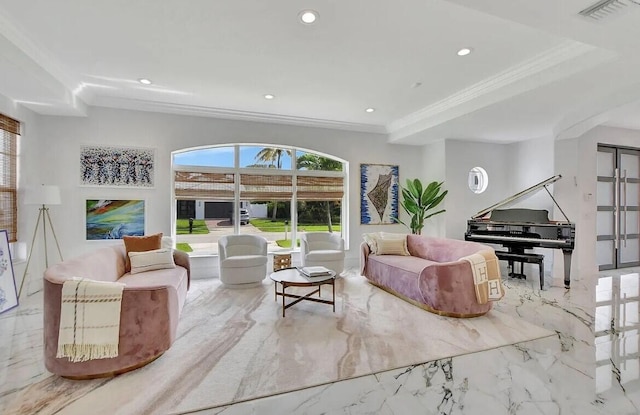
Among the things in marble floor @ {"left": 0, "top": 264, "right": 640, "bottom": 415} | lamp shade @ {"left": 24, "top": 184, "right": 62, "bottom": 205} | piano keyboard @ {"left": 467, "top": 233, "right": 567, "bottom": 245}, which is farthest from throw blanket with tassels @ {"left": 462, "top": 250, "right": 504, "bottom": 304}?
lamp shade @ {"left": 24, "top": 184, "right": 62, "bottom": 205}

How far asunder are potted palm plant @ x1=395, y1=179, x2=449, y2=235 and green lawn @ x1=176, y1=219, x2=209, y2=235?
388 cm

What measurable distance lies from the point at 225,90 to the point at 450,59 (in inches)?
115

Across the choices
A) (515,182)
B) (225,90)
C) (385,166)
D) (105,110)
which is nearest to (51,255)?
(105,110)

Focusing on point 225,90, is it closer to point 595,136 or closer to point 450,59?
point 450,59

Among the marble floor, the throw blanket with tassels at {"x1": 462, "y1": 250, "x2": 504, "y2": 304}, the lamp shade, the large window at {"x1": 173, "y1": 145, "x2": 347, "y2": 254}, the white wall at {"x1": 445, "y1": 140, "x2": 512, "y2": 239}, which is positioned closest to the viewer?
the marble floor

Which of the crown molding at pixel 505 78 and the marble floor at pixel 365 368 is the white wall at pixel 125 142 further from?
the crown molding at pixel 505 78

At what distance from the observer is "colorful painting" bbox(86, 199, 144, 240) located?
199 inches

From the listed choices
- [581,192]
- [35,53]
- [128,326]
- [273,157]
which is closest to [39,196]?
[35,53]

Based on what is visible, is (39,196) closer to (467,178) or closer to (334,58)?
(334,58)

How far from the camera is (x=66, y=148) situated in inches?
194

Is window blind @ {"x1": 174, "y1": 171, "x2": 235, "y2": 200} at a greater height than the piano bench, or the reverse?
window blind @ {"x1": 174, "y1": 171, "x2": 235, "y2": 200}

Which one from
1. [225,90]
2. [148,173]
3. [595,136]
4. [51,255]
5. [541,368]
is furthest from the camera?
[595,136]

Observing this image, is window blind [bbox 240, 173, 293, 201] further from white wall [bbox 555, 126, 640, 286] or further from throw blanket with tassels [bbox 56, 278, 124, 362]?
white wall [bbox 555, 126, 640, 286]

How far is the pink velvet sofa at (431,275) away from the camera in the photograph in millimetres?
3621
